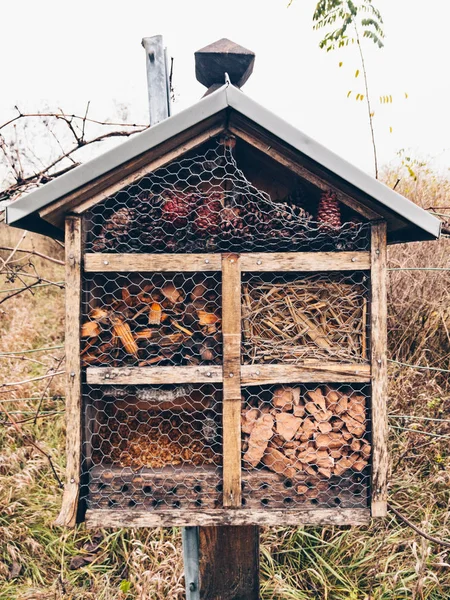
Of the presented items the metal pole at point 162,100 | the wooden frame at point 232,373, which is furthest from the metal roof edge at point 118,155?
the metal pole at point 162,100

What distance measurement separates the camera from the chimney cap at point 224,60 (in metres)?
1.71

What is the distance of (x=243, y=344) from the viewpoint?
1587mm

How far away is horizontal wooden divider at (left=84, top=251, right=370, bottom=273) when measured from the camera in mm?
1475

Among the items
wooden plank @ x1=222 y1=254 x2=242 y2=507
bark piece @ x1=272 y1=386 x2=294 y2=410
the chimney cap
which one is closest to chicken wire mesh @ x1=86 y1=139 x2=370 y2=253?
wooden plank @ x1=222 y1=254 x2=242 y2=507

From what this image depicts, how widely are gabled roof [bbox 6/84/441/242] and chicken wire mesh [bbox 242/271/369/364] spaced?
287 mm

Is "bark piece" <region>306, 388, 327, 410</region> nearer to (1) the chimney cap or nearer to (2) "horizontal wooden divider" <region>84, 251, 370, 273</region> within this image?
(2) "horizontal wooden divider" <region>84, 251, 370, 273</region>

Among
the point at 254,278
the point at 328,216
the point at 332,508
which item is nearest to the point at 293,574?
the point at 332,508

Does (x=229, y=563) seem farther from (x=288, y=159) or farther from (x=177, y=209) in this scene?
(x=288, y=159)

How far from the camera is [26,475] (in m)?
3.26

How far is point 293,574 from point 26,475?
6.47 feet

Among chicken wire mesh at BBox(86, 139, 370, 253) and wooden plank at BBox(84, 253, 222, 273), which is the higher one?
chicken wire mesh at BBox(86, 139, 370, 253)

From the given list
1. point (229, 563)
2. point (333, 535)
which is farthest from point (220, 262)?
point (333, 535)

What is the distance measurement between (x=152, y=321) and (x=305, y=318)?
0.55m

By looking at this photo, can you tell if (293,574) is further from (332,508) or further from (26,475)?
(26,475)
